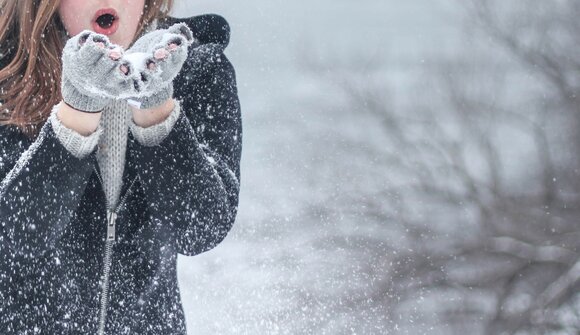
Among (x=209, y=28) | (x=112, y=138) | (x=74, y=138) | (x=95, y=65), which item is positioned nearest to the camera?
(x=95, y=65)

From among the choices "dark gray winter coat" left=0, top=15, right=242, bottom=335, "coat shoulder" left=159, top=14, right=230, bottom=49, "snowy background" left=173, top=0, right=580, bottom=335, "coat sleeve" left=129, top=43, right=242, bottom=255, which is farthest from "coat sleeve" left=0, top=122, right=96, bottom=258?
"snowy background" left=173, top=0, right=580, bottom=335

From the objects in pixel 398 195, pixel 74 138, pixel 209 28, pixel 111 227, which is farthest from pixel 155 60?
pixel 398 195

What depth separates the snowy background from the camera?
11.1 metres

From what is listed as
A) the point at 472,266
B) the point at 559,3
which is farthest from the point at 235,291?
the point at 559,3

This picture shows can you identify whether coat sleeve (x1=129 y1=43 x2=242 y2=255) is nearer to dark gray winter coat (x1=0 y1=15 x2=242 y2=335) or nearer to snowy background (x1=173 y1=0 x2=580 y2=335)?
dark gray winter coat (x1=0 y1=15 x2=242 y2=335)

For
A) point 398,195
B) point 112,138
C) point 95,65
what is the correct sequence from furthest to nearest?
point 398,195 → point 112,138 → point 95,65

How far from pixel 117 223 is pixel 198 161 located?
0.16m

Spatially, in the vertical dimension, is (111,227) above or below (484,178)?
above

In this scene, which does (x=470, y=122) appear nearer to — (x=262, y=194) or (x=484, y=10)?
(x=484, y=10)

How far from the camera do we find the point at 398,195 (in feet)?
40.8

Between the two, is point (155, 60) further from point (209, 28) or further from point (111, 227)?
point (209, 28)

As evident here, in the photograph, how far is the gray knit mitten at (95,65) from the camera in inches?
49.1

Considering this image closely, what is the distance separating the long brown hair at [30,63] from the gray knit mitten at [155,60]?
0.20 metres

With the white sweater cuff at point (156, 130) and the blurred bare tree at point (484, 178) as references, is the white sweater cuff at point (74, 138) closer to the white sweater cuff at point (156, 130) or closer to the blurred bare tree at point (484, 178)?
the white sweater cuff at point (156, 130)
